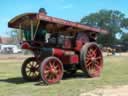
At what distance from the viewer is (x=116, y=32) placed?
11938 centimetres

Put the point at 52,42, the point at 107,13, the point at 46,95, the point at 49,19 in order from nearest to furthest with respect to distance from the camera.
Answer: the point at 46,95, the point at 49,19, the point at 52,42, the point at 107,13

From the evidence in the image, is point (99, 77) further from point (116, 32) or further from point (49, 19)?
point (116, 32)

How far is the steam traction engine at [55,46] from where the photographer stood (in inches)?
564

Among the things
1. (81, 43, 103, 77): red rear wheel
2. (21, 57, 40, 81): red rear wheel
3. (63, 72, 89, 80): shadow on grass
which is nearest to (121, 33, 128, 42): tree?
(63, 72, 89, 80): shadow on grass

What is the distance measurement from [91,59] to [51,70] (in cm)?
253

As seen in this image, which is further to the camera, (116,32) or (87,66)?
(116,32)

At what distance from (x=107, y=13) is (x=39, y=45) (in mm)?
114415

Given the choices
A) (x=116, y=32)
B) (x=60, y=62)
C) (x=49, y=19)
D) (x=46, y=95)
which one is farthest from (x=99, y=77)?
(x=116, y=32)

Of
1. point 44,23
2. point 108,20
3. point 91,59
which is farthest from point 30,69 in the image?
point 108,20

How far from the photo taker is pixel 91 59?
1623 centimetres

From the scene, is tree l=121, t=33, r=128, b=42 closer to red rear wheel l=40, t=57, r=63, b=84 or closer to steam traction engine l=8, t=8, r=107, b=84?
steam traction engine l=8, t=8, r=107, b=84

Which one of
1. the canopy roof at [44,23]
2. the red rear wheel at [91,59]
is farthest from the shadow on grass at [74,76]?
the canopy roof at [44,23]

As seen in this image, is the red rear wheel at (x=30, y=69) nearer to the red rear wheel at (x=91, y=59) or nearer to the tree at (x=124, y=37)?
the red rear wheel at (x=91, y=59)

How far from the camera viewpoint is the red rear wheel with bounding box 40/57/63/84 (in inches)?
550
